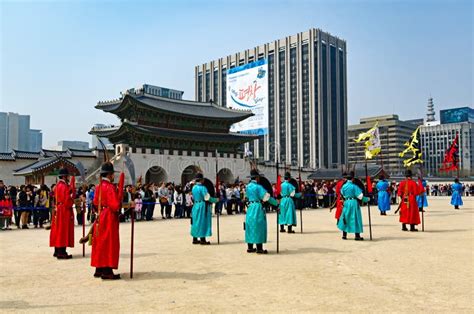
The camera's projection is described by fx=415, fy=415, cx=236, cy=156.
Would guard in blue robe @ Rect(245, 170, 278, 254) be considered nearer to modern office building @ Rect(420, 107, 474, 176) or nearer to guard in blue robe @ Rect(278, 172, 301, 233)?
guard in blue robe @ Rect(278, 172, 301, 233)

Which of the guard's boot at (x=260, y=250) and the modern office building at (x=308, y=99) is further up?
the modern office building at (x=308, y=99)

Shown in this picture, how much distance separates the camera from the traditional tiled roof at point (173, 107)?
3484cm

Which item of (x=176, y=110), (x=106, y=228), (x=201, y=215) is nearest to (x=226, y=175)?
(x=176, y=110)

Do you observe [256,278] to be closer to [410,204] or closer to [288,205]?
[288,205]

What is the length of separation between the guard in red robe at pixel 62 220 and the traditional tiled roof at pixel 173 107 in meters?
26.2

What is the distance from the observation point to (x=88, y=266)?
740 cm

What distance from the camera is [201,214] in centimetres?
1007

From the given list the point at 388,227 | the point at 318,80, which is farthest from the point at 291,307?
the point at 318,80

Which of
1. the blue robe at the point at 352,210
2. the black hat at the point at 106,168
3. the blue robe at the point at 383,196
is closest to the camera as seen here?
the black hat at the point at 106,168

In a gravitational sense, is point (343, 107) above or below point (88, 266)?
above

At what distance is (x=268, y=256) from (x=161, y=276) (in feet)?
8.11

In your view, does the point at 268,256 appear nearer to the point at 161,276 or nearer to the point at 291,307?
the point at 161,276

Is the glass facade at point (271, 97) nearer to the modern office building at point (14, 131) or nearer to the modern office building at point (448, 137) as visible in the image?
the modern office building at point (448, 137)

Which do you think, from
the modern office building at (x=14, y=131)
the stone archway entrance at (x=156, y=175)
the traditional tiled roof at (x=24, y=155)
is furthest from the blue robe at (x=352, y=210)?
the modern office building at (x=14, y=131)
